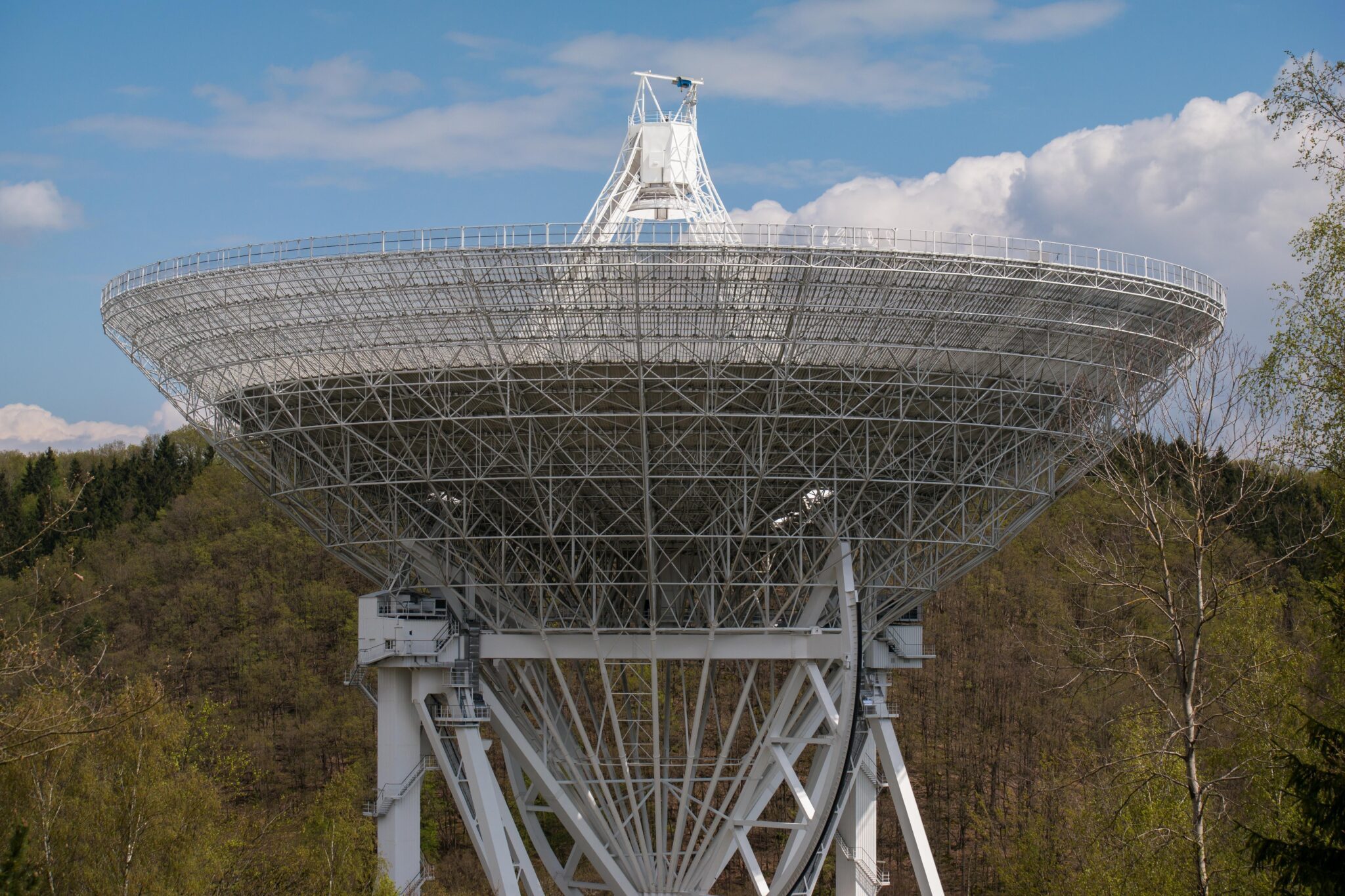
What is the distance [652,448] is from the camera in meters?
31.3

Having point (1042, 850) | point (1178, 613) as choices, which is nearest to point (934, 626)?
point (1042, 850)

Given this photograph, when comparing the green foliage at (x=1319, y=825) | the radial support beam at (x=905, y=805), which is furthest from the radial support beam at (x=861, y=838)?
the green foliage at (x=1319, y=825)

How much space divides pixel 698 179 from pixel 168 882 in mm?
20952

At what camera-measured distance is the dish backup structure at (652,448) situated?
28781 mm

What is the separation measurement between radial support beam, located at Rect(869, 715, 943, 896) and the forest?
Result: 3.68m

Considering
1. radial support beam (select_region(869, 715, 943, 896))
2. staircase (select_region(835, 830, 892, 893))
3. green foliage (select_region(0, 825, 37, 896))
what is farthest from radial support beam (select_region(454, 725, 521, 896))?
green foliage (select_region(0, 825, 37, 896))

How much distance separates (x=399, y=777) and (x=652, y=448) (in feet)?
34.5

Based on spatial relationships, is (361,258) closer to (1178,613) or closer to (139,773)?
(139,773)

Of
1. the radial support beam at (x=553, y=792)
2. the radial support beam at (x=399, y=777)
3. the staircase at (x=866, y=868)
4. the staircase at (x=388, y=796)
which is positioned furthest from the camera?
the staircase at (x=866, y=868)

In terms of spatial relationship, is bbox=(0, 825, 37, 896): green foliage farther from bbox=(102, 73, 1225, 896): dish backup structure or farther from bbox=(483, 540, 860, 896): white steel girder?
bbox=(483, 540, 860, 896): white steel girder

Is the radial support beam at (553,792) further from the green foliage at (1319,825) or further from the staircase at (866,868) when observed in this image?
the green foliage at (1319,825)

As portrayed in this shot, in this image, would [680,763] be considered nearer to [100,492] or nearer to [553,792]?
[553,792]

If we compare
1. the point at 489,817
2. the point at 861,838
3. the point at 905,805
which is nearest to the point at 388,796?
the point at 489,817

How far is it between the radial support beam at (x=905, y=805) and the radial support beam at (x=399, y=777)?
1121 cm
